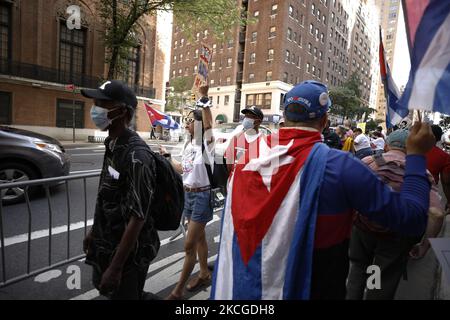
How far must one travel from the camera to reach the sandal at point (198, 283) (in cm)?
342

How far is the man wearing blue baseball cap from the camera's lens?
4.61ft

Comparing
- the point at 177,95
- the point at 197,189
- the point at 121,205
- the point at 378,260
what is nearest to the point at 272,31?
the point at 177,95

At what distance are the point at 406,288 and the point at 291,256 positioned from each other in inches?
123

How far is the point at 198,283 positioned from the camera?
3494 millimetres

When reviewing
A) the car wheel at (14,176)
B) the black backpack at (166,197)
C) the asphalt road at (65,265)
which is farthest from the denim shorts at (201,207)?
the car wheel at (14,176)

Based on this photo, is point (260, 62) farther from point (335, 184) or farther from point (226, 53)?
point (335, 184)

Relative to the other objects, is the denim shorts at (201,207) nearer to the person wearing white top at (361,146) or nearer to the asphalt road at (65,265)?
the asphalt road at (65,265)

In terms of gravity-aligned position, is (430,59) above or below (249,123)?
above

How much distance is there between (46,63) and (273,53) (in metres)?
29.0

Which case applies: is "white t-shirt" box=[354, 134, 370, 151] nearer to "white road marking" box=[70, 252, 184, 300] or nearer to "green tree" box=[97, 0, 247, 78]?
"white road marking" box=[70, 252, 184, 300]

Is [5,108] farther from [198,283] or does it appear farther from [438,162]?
[438,162]

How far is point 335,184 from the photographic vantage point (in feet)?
4.68

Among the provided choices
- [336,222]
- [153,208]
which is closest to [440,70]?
[336,222]

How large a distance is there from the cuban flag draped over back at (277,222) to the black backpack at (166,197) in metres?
0.70
